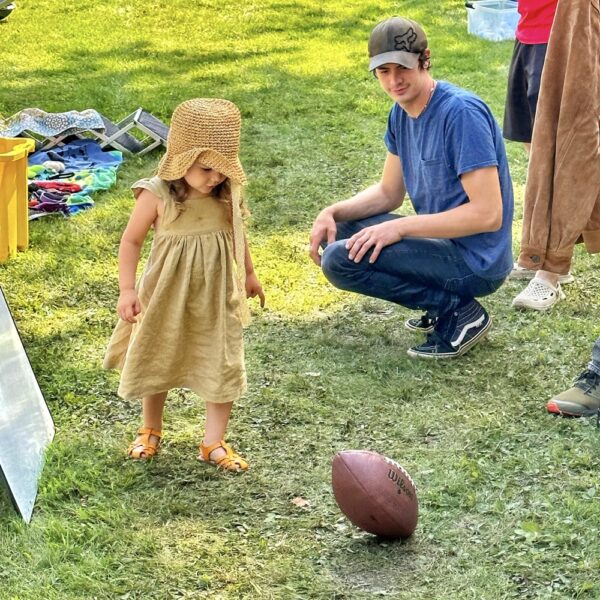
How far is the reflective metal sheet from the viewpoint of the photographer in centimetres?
363

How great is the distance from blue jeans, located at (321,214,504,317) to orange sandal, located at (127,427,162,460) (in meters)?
1.25

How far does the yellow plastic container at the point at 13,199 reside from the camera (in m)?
5.85

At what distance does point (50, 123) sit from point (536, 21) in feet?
12.0

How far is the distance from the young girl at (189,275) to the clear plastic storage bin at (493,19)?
829cm

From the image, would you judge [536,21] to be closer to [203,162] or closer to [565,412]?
[565,412]

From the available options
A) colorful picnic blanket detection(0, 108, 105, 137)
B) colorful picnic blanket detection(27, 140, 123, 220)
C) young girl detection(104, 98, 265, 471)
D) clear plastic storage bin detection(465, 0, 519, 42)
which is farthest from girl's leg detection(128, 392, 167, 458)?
clear plastic storage bin detection(465, 0, 519, 42)

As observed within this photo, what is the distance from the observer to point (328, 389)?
4.58 m

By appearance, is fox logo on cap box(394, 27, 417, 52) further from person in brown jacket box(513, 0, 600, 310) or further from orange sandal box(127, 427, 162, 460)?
orange sandal box(127, 427, 162, 460)

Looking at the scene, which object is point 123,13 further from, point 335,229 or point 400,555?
point 400,555

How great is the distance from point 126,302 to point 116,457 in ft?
2.07

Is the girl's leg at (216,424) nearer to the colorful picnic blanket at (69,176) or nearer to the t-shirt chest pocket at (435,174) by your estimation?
the t-shirt chest pocket at (435,174)

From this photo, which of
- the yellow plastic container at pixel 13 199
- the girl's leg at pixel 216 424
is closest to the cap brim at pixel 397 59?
the girl's leg at pixel 216 424

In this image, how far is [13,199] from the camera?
19.5ft

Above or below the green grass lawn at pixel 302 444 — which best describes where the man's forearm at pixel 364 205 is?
above
